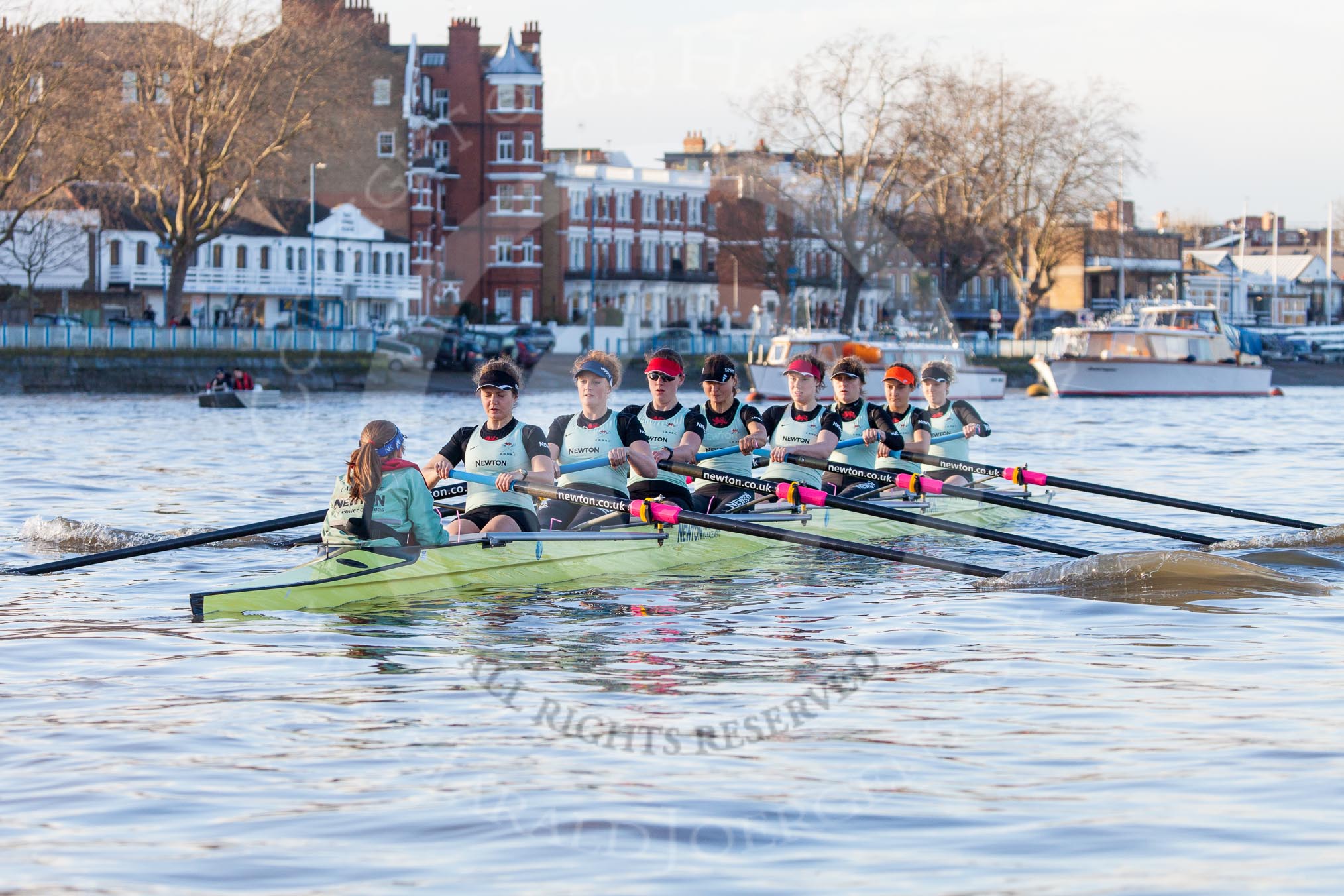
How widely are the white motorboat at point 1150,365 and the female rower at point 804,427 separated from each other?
42165 millimetres

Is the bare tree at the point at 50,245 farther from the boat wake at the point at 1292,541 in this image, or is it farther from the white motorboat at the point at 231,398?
the boat wake at the point at 1292,541

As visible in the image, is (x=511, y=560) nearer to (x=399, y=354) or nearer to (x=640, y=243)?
(x=399, y=354)

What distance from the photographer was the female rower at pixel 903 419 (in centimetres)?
1606

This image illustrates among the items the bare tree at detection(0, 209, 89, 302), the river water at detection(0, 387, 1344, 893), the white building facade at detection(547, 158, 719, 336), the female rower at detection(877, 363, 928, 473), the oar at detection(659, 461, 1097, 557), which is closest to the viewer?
the river water at detection(0, 387, 1344, 893)

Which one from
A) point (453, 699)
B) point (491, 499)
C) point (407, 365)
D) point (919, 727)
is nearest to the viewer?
point (919, 727)

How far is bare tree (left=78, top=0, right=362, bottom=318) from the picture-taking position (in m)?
50.8

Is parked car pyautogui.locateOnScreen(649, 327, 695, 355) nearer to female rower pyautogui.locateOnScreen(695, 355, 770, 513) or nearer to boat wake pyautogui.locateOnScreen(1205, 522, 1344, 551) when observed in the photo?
female rower pyautogui.locateOnScreen(695, 355, 770, 513)

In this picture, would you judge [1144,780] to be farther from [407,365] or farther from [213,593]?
[407,365]

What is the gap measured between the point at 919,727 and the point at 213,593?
180 inches

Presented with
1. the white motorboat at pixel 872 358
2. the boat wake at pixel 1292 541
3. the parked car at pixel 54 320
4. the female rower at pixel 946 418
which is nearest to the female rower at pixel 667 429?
the female rower at pixel 946 418

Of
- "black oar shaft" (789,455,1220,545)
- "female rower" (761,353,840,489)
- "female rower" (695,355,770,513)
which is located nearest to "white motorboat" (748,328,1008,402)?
"female rower" (761,353,840,489)

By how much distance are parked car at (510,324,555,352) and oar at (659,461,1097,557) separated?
50089 mm

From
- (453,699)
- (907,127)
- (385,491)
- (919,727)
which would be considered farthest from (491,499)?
(907,127)

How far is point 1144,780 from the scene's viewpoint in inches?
280
